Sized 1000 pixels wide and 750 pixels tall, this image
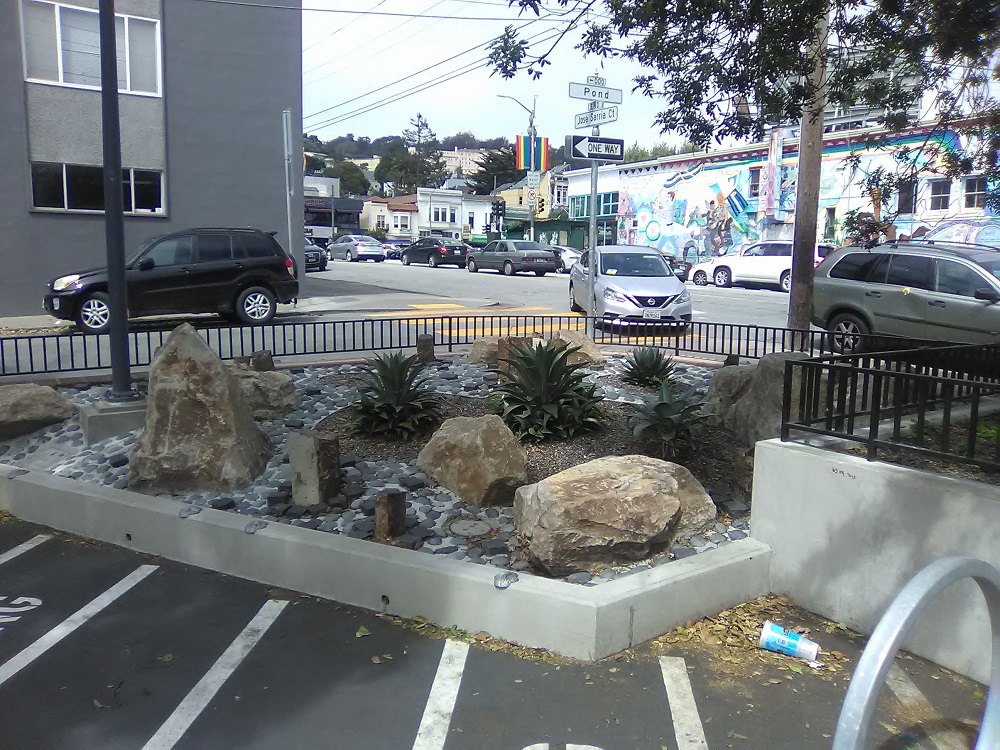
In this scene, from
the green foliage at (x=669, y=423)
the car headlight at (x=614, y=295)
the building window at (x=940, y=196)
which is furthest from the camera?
the building window at (x=940, y=196)

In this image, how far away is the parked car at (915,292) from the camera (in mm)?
12492

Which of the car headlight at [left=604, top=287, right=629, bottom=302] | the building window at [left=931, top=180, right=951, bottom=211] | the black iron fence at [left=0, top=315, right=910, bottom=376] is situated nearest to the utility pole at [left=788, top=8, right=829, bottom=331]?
the black iron fence at [left=0, top=315, right=910, bottom=376]

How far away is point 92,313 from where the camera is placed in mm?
14906

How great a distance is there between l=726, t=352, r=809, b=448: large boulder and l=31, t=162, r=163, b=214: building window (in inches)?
582

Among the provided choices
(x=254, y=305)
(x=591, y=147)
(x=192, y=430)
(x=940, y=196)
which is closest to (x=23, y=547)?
(x=192, y=430)

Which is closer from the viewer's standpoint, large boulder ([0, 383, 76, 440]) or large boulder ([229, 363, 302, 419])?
large boulder ([0, 383, 76, 440])

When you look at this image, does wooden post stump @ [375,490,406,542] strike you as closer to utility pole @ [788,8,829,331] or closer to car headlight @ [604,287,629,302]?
utility pole @ [788,8,829,331]

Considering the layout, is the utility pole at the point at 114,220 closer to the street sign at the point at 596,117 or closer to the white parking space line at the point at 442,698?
the white parking space line at the point at 442,698

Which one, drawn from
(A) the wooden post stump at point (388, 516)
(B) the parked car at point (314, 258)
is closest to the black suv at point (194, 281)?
(A) the wooden post stump at point (388, 516)

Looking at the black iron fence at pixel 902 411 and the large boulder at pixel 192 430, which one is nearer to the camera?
the black iron fence at pixel 902 411

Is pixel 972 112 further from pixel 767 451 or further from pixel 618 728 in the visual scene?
pixel 618 728

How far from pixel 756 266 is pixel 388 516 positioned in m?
26.1

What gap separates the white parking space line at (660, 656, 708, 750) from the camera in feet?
11.4

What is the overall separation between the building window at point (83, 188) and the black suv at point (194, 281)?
8.99 feet
